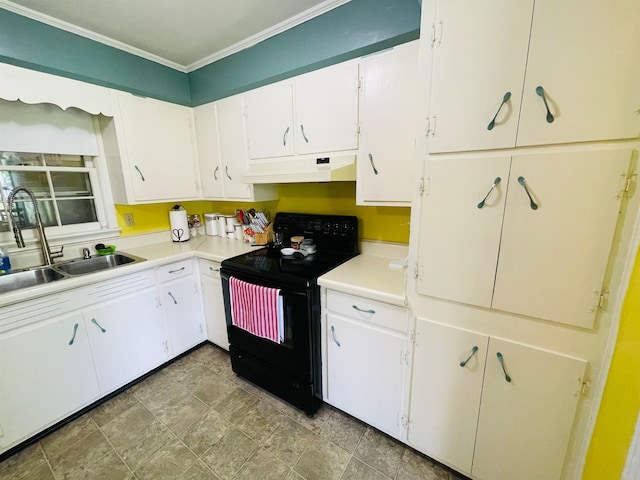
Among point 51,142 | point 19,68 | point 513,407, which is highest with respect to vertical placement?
point 19,68

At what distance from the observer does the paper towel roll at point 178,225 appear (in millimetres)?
2484

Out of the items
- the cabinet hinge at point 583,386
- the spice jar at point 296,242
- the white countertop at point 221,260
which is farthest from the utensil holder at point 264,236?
the cabinet hinge at point 583,386

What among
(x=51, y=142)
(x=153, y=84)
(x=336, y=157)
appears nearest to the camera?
(x=336, y=157)

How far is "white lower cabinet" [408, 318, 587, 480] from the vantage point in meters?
1.00

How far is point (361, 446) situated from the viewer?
152cm

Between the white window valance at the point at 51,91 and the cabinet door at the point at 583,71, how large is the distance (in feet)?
8.26

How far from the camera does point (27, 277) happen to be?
1.76 metres

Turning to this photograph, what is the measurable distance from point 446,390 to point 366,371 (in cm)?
42

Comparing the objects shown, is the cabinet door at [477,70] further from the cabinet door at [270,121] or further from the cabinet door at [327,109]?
the cabinet door at [270,121]

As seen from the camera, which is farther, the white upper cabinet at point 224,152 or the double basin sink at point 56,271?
the white upper cabinet at point 224,152

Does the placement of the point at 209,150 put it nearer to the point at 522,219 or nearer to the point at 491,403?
the point at 522,219

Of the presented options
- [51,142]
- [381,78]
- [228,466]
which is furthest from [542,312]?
[51,142]

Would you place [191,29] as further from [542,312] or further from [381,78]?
[542,312]

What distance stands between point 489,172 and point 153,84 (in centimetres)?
258
